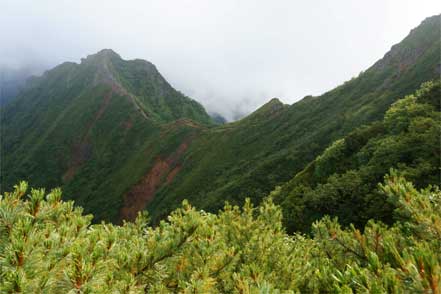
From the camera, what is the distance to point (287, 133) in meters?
94.4

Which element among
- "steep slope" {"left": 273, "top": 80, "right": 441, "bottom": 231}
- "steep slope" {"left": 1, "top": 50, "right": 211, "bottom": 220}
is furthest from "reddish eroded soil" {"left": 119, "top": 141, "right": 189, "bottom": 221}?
"steep slope" {"left": 273, "top": 80, "right": 441, "bottom": 231}

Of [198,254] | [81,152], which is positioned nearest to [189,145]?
[81,152]

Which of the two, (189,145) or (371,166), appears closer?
(371,166)

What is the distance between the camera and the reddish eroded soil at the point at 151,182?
98544mm

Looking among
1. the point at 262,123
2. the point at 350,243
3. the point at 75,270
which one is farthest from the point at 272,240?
the point at 262,123

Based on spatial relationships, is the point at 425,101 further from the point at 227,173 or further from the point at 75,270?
the point at 227,173

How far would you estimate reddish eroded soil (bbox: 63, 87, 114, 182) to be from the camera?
5281 inches

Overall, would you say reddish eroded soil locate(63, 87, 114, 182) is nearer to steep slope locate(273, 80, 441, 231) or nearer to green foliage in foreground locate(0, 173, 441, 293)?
steep slope locate(273, 80, 441, 231)

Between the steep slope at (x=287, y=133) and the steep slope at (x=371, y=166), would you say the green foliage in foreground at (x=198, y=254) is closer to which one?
the steep slope at (x=371, y=166)

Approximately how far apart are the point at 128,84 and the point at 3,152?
249 ft

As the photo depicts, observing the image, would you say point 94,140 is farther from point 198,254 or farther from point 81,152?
point 198,254

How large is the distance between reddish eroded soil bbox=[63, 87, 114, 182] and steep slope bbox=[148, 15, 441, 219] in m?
56.1

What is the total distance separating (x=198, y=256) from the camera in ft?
20.7

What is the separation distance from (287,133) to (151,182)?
154 feet
